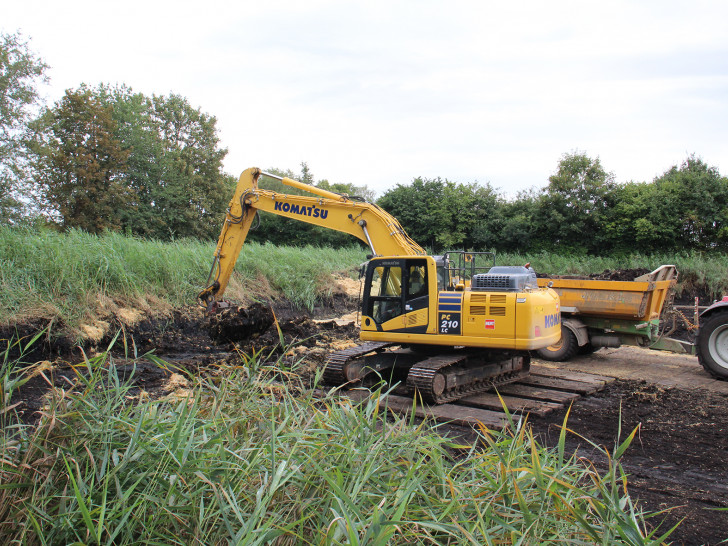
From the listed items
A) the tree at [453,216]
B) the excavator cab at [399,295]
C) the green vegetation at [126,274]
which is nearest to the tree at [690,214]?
the green vegetation at [126,274]

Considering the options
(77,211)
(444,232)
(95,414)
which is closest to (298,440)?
(95,414)

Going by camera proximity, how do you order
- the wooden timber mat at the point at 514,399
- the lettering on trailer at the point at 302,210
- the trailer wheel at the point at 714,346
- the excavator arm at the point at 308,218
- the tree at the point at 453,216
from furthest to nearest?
the tree at the point at 453,216 → the lettering on trailer at the point at 302,210 → the excavator arm at the point at 308,218 → the trailer wheel at the point at 714,346 → the wooden timber mat at the point at 514,399

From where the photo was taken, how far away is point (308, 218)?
8844 mm

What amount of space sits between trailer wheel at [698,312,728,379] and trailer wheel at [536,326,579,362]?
6.05 feet

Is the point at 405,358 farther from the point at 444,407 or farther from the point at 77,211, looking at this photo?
the point at 77,211

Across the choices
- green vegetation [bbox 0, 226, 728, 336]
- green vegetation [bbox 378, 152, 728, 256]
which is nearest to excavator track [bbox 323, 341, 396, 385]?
green vegetation [bbox 0, 226, 728, 336]

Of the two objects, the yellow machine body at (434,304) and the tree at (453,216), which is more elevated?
the tree at (453,216)

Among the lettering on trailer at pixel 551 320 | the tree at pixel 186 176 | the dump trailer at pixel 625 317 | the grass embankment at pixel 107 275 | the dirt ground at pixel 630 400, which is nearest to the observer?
the dirt ground at pixel 630 400

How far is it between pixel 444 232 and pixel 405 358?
810 inches

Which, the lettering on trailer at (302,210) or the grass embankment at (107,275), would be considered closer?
the lettering on trailer at (302,210)

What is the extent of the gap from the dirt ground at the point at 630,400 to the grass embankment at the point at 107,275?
66 centimetres

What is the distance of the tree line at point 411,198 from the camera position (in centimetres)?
2258

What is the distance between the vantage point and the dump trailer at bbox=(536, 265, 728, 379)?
8.06 meters

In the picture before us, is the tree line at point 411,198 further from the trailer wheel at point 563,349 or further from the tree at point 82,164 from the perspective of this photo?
the trailer wheel at point 563,349
